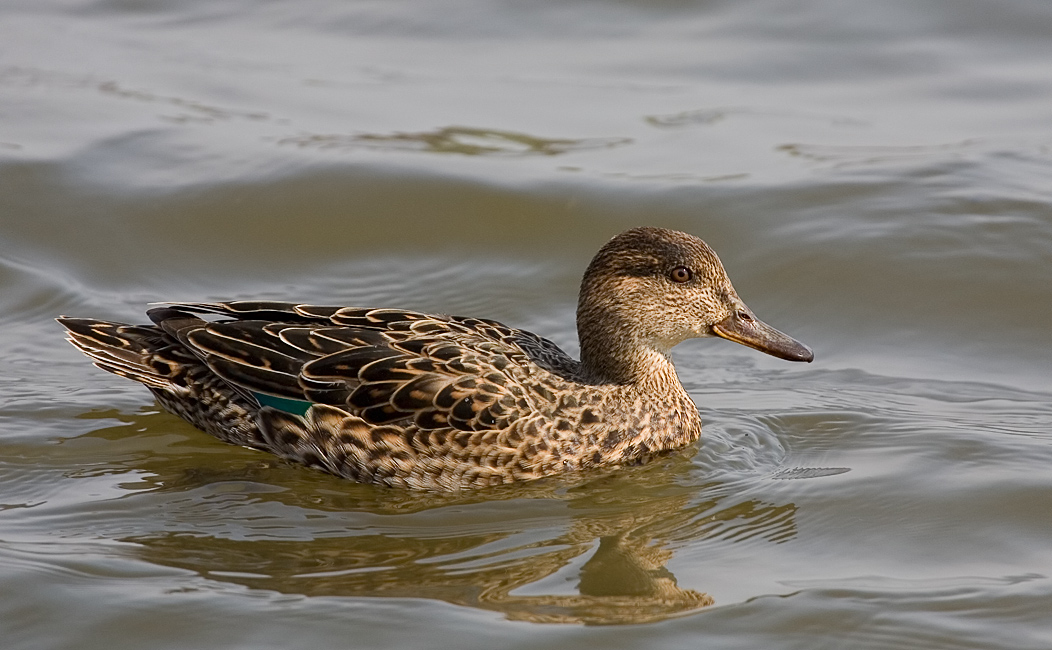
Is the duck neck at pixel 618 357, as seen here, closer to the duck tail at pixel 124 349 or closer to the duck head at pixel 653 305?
the duck head at pixel 653 305

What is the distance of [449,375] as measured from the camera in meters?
7.61

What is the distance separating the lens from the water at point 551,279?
6.40 metres

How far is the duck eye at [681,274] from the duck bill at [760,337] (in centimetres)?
33

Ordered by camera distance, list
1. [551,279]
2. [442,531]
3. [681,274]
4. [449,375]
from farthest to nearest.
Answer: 1. [551,279]
2. [681,274]
3. [449,375]
4. [442,531]

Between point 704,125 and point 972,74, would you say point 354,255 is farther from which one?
point 972,74

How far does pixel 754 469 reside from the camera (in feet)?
25.5

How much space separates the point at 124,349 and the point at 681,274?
2954 millimetres

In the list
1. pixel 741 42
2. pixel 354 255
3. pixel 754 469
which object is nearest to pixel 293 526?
pixel 754 469

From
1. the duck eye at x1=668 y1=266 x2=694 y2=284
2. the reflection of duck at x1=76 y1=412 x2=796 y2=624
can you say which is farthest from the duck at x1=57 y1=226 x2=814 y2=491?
the reflection of duck at x1=76 y1=412 x2=796 y2=624

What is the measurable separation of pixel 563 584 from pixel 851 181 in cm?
557

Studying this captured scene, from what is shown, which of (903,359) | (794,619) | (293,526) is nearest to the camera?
(794,619)

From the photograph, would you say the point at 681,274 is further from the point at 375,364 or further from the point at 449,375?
the point at 375,364

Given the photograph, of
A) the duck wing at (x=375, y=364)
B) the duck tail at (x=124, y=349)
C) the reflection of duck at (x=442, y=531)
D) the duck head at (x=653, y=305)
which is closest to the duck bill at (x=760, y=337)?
the duck head at (x=653, y=305)

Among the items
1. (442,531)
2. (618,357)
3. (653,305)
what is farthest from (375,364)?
(653,305)
